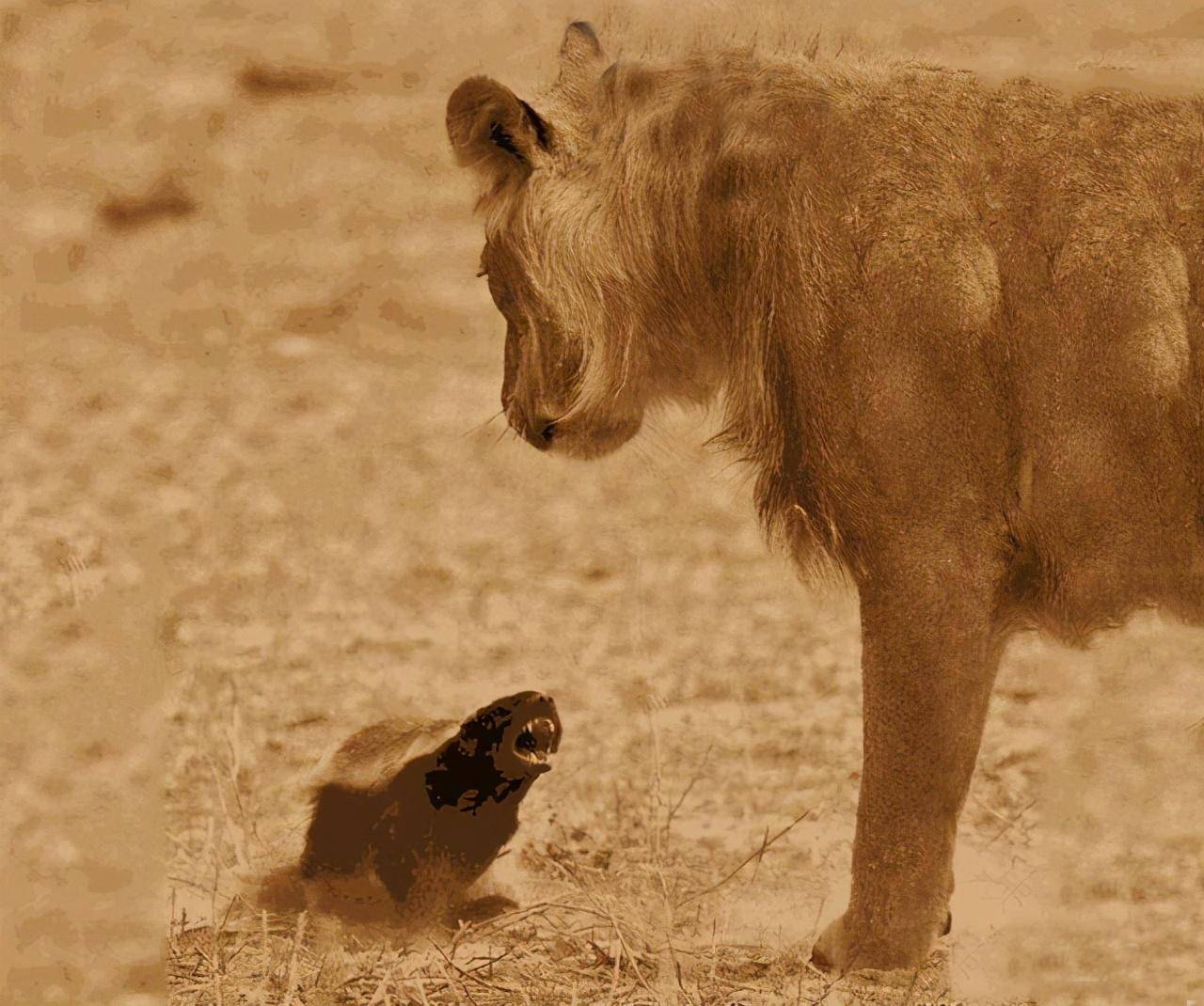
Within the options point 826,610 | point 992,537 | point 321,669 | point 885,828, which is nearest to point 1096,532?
point 992,537

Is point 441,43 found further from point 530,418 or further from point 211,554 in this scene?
point 211,554

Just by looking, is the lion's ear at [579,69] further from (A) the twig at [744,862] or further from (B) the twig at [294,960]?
(B) the twig at [294,960]

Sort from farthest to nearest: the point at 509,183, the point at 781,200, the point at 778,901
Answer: the point at 778,901, the point at 509,183, the point at 781,200

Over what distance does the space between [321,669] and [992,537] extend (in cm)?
121

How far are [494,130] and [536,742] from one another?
1081 millimetres

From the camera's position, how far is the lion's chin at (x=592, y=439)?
210cm

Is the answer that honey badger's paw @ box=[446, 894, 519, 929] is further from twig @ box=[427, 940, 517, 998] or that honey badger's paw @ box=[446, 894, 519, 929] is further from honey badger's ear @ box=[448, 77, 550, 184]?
honey badger's ear @ box=[448, 77, 550, 184]

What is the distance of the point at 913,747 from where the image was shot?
1999 millimetres

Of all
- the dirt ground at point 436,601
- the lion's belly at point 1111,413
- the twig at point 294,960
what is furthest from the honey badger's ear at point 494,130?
the twig at point 294,960

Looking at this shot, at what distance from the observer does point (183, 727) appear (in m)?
2.18

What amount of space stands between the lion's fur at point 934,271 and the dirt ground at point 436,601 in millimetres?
240

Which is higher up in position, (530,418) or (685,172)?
(685,172)

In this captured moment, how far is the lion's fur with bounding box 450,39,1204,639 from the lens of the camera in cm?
179

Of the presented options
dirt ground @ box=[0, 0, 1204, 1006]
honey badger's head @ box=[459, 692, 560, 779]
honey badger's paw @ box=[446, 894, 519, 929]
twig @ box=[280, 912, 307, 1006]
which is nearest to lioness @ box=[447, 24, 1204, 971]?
dirt ground @ box=[0, 0, 1204, 1006]
